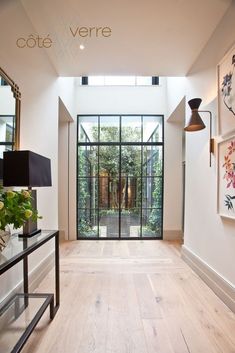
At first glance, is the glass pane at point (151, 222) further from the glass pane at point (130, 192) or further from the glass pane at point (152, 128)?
the glass pane at point (152, 128)

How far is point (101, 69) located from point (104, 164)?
Result: 2402 mm

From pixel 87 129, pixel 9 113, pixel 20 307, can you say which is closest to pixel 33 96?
pixel 9 113

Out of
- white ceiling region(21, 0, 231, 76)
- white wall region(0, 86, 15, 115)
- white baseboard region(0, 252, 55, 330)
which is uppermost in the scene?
white ceiling region(21, 0, 231, 76)

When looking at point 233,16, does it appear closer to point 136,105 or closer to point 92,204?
point 136,105

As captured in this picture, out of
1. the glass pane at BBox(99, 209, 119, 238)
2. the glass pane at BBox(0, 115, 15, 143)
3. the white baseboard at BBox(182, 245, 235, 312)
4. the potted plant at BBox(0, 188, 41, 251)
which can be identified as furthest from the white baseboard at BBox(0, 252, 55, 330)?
the glass pane at BBox(99, 209, 119, 238)

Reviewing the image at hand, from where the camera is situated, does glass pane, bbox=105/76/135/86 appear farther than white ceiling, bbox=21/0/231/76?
Yes

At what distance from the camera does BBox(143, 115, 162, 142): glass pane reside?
571 centimetres

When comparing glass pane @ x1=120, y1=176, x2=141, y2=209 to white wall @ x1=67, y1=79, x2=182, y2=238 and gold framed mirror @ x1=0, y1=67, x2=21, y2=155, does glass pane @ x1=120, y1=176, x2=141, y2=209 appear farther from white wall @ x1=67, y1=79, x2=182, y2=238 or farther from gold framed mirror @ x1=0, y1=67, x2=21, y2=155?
gold framed mirror @ x1=0, y1=67, x2=21, y2=155

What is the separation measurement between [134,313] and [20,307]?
39.8 inches

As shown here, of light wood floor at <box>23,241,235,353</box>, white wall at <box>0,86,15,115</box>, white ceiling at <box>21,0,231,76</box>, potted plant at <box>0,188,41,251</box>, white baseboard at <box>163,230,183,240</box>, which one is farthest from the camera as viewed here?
white baseboard at <box>163,230,183,240</box>

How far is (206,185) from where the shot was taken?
3.18 meters

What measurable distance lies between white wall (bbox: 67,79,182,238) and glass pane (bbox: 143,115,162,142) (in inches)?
5.6

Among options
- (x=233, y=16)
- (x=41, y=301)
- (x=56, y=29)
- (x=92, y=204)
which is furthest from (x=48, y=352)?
(x=92, y=204)

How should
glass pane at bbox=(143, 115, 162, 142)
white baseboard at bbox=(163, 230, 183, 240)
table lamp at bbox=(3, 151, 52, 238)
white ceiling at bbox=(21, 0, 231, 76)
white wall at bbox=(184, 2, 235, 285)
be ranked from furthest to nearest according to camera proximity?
glass pane at bbox=(143, 115, 162, 142), white baseboard at bbox=(163, 230, 183, 240), white wall at bbox=(184, 2, 235, 285), white ceiling at bbox=(21, 0, 231, 76), table lamp at bbox=(3, 151, 52, 238)
